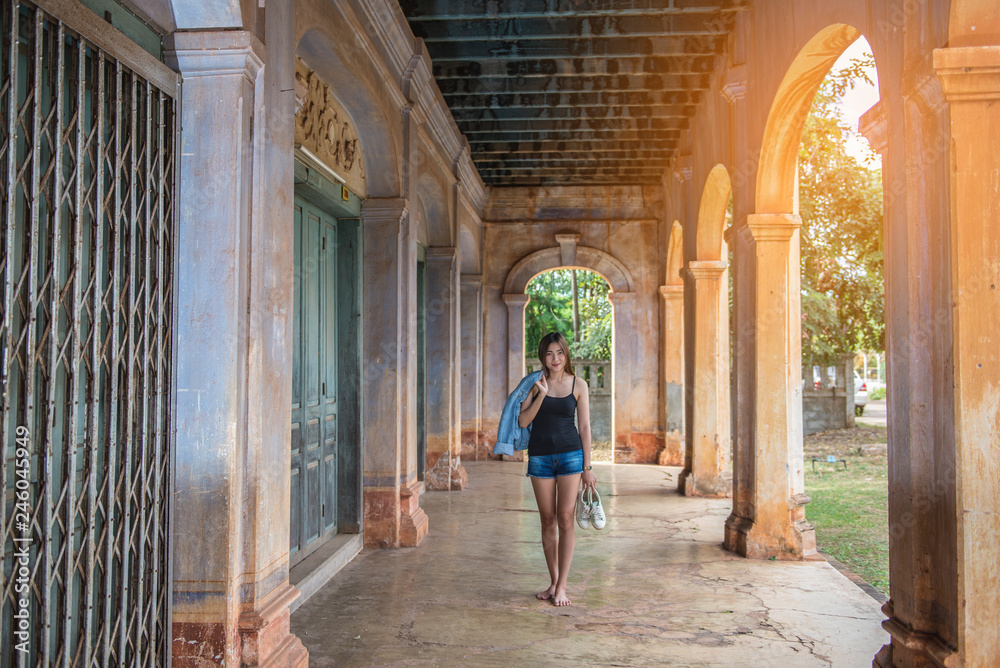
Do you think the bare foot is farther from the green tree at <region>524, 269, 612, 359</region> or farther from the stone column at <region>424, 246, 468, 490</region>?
the green tree at <region>524, 269, 612, 359</region>

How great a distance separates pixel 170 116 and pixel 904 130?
126 inches

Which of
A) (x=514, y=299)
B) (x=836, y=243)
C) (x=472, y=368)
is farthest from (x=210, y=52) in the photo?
(x=836, y=243)

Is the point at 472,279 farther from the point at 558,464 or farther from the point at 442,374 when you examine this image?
the point at 558,464

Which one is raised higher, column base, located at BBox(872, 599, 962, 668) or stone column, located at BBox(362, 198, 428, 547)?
stone column, located at BBox(362, 198, 428, 547)

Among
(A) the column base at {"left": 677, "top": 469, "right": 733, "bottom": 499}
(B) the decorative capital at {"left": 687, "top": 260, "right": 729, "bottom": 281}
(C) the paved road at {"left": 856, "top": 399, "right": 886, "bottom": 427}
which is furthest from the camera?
(C) the paved road at {"left": 856, "top": 399, "right": 886, "bottom": 427}

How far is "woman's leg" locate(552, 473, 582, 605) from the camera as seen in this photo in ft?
15.3

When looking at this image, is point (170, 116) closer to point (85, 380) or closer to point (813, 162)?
point (85, 380)

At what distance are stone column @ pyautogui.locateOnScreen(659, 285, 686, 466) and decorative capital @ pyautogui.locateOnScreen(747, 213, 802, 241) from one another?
5.54 m

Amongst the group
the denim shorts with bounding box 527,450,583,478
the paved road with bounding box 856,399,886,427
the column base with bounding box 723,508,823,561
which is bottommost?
the paved road with bounding box 856,399,886,427

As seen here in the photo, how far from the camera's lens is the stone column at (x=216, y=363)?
3137 mm

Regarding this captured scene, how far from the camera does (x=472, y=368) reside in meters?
12.0

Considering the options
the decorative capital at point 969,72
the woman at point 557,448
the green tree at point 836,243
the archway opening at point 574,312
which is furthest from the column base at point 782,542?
the archway opening at point 574,312

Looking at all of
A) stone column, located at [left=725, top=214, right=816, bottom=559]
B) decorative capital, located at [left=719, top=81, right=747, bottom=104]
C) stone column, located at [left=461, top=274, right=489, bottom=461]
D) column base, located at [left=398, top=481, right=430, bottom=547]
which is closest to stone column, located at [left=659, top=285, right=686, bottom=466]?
stone column, located at [left=461, top=274, right=489, bottom=461]

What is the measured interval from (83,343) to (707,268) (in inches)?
278
